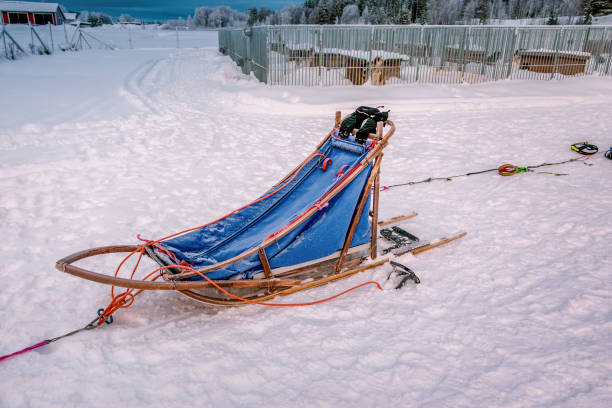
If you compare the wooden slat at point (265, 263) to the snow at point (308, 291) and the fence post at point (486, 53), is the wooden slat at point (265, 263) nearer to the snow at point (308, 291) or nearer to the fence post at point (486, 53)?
the snow at point (308, 291)

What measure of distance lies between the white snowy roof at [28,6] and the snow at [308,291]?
3780cm

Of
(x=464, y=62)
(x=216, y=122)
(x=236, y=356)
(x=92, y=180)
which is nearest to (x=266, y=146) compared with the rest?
(x=216, y=122)

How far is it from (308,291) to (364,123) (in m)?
1.58

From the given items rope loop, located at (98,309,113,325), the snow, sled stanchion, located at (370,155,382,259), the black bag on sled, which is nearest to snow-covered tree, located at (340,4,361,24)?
the snow

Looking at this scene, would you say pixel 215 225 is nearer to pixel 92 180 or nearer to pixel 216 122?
pixel 92 180

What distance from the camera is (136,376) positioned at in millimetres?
2482

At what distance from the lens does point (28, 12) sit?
126 ft

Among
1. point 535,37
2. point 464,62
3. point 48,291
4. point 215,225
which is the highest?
point 535,37

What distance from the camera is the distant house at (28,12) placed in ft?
122

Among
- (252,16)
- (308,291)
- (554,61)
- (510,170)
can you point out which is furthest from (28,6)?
(252,16)

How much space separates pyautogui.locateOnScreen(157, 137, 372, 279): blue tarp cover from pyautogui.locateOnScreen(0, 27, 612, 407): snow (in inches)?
13.9

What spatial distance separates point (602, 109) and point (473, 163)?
6.42 metres

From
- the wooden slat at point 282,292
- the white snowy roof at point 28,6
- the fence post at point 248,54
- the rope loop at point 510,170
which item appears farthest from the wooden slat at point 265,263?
the white snowy roof at point 28,6

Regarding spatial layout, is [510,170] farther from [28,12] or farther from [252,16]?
[252,16]
